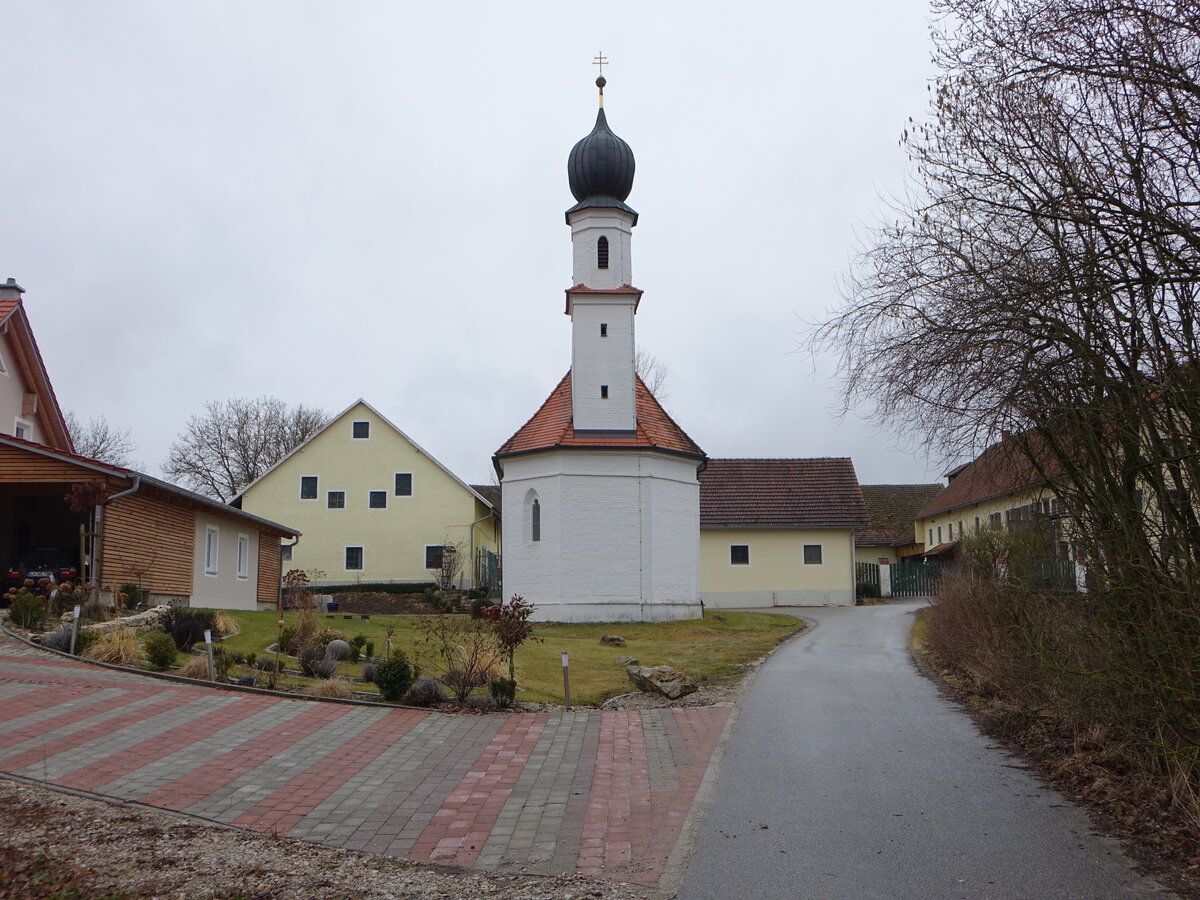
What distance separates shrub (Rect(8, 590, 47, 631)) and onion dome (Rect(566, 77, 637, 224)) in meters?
20.6

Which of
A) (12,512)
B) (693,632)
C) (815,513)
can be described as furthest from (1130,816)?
(815,513)

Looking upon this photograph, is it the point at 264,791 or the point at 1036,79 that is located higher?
the point at 1036,79

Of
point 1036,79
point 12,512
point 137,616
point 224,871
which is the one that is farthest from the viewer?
point 12,512

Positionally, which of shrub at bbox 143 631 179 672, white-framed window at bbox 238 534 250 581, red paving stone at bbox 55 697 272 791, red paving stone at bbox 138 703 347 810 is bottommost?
red paving stone at bbox 138 703 347 810

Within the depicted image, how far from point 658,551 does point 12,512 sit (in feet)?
56.7

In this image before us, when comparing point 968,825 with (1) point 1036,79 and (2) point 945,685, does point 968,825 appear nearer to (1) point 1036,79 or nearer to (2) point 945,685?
(1) point 1036,79

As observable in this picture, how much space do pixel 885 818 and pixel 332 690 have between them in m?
7.99

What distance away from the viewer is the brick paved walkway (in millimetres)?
7695

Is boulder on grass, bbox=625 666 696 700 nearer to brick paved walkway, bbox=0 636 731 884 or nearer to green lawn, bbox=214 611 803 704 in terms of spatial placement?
green lawn, bbox=214 611 803 704

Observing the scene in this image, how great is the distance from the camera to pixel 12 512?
2511 cm

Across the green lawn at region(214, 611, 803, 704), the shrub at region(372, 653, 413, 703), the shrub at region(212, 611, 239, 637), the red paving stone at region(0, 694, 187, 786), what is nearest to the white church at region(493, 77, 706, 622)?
the green lawn at region(214, 611, 803, 704)

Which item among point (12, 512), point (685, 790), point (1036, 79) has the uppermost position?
point (1036, 79)

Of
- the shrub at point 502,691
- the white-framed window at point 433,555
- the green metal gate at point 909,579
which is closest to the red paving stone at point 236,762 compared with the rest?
the shrub at point 502,691

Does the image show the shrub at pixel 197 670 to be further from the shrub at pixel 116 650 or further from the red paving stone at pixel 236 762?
the red paving stone at pixel 236 762
